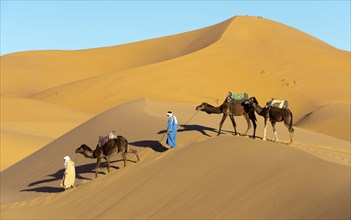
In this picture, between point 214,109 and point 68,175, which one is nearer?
point 68,175

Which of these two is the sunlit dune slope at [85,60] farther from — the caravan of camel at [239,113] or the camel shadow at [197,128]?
the caravan of camel at [239,113]

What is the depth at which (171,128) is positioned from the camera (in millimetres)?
18438

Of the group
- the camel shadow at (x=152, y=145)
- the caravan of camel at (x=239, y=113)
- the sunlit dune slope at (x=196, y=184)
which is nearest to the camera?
the sunlit dune slope at (x=196, y=184)

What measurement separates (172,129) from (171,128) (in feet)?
0.14

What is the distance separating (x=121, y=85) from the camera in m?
60.9

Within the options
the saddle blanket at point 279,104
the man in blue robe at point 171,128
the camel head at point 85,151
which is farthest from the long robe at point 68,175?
the saddle blanket at point 279,104

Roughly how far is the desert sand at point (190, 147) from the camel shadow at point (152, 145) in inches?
1.8

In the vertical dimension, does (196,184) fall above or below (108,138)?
below

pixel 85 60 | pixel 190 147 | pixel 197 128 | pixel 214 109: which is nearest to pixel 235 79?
pixel 85 60

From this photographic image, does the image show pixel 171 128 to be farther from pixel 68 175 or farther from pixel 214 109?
pixel 68 175

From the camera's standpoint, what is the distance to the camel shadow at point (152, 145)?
19.9 metres

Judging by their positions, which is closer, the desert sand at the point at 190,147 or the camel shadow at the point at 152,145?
the desert sand at the point at 190,147

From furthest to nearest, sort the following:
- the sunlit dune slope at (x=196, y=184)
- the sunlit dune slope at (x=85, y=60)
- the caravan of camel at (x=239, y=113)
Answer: the sunlit dune slope at (x=85, y=60) < the caravan of camel at (x=239, y=113) < the sunlit dune slope at (x=196, y=184)

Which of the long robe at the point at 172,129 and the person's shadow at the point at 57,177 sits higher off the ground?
the long robe at the point at 172,129
